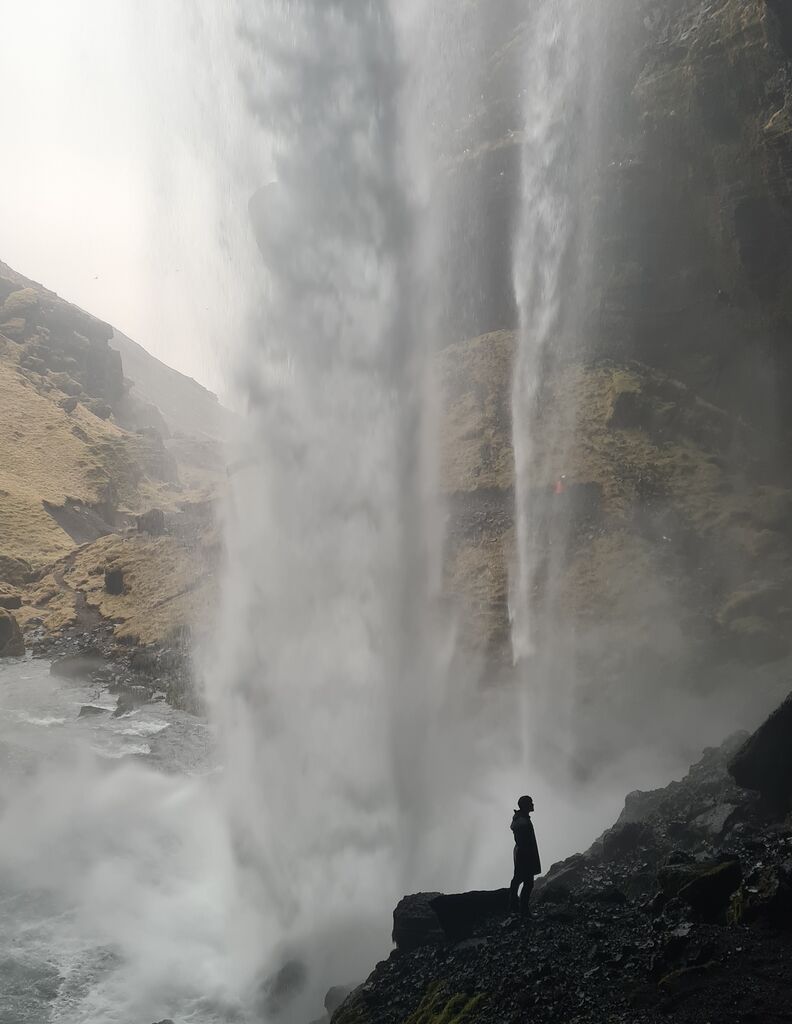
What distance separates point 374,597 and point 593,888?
32.2ft

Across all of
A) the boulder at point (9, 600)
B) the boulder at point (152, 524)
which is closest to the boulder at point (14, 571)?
the boulder at point (9, 600)

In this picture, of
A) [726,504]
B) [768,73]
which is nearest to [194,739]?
[726,504]

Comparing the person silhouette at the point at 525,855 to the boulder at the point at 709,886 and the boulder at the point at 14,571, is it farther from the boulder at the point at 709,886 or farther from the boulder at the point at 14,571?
the boulder at the point at 14,571

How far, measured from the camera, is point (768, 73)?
109ft

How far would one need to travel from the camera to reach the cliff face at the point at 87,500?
4306cm

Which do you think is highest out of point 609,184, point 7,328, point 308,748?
point 7,328

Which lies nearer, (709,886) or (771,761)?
(709,886)

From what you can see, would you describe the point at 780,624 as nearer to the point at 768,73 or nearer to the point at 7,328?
the point at 768,73

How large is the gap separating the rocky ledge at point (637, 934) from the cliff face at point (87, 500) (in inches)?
633

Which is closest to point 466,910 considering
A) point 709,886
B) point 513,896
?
point 513,896

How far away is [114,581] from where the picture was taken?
154ft

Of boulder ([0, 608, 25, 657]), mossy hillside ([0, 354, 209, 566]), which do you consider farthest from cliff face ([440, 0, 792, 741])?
mossy hillside ([0, 354, 209, 566])

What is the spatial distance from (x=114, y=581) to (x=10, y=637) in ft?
27.7

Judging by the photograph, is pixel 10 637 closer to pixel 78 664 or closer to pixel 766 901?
pixel 78 664
